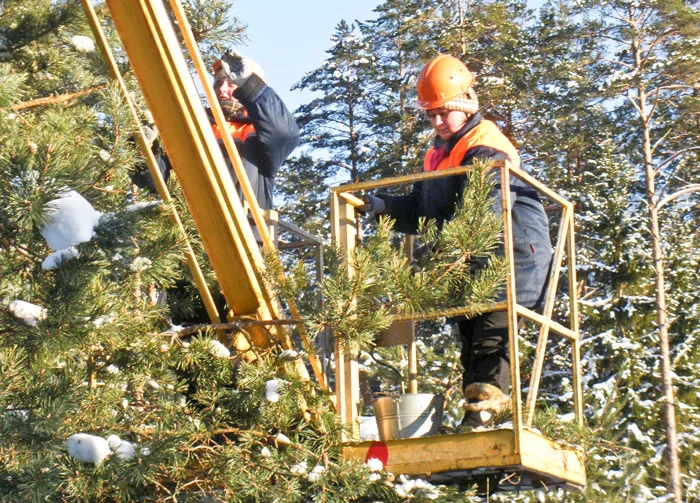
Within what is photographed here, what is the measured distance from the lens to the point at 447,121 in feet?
22.3

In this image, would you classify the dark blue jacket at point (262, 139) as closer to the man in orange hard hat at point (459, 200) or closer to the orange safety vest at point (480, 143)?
the man in orange hard hat at point (459, 200)

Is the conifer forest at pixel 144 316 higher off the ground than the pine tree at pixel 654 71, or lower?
lower

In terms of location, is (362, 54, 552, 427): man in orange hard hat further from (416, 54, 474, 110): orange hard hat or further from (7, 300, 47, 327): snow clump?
(7, 300, 47, 327): snow clump

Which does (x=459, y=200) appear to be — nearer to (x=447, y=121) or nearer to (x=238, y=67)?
(x=447, y=121)

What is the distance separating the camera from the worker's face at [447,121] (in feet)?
22.2

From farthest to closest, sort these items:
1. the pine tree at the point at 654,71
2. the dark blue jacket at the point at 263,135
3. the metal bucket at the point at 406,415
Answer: the pine tree at the point at 654,71, the dark blue jacket at the point at 263,135, the metal bucket at the point at 406,415

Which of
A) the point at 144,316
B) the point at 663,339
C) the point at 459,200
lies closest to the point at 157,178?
the point at 144,316

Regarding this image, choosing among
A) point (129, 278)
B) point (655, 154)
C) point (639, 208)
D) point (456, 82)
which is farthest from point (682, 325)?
point (129, 278)

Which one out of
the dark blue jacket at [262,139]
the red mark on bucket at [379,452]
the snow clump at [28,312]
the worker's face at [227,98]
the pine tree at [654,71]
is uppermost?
the pine tree at [654,71]

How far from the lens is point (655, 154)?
2769 centimetres

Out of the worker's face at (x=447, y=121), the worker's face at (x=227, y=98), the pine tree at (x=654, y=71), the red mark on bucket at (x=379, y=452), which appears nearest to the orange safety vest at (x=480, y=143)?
the worker's face at (x=447, y=121)

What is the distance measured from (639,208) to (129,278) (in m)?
20.7

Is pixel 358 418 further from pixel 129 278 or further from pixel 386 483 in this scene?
pixel 129 278

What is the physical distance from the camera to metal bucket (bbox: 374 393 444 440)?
6035mm
